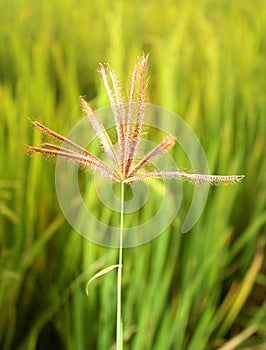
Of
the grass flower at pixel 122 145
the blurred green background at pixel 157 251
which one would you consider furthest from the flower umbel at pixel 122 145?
the blurred green background at pixel 157 251

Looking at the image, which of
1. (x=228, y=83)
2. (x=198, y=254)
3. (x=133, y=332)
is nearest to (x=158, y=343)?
(x=133, y=332)

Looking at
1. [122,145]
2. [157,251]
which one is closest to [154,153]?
[122,145]

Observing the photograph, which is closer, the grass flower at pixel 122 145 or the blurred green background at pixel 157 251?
the grass flower at pixel 122 145

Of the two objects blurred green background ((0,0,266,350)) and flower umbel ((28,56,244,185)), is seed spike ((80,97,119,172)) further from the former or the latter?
blurred green background ((0,0,266,350))

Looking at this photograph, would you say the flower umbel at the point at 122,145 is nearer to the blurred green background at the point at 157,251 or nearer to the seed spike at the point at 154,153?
the seed spike at the point at 154,153

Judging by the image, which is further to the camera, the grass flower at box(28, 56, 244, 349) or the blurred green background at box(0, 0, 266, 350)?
the blurred green background at box(0, 0, 266, 350)

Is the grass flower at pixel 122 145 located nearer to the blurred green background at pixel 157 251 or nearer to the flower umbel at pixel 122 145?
the flower umbel at pixel 122 145

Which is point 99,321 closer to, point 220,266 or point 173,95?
point 220,266

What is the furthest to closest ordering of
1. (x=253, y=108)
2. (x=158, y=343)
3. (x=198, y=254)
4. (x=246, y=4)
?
1. (x=246, y=4)
2. (x=253, y=108)
3. (x=198, y=254)
4. (x=158, y=343)

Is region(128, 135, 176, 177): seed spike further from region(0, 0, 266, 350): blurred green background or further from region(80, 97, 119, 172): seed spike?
region(0, 0, 266, 350): blurred green background

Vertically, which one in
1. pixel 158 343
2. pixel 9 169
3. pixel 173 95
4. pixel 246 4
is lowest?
pixel 158 343

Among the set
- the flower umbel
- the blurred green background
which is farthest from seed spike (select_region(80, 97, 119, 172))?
the blurred green background
